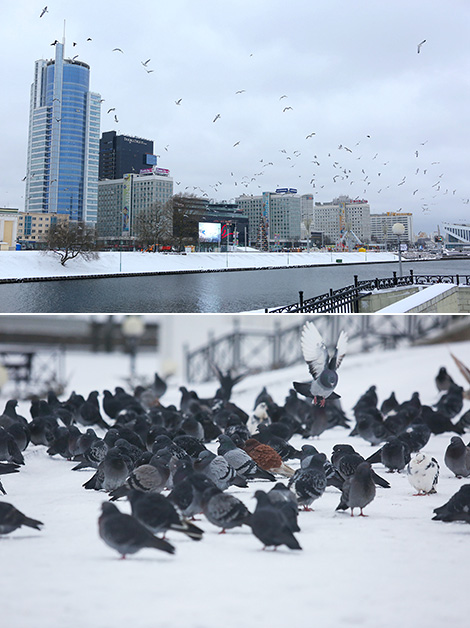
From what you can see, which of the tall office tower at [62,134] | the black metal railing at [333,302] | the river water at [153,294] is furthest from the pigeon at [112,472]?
the tall office tower at [62,134]

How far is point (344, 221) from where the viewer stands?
209 feet

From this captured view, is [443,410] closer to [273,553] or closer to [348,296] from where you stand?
[273,553]

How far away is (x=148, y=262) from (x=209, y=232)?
595 inches

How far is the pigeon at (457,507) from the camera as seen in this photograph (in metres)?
3.07

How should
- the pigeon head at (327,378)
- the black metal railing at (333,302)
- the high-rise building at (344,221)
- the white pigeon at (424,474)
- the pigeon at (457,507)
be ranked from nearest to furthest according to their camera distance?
the pigeon at (457,507)
the white pigeon at (424,474)
the pigeon head at (327,378)
the black metal railing at (333,302)
the high-rise building at (344,221)

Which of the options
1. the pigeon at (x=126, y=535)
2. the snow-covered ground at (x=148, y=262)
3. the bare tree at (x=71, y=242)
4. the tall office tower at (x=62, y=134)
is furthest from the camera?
the tall office tower at (x=62, y=134)

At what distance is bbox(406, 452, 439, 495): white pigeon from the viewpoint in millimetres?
3721

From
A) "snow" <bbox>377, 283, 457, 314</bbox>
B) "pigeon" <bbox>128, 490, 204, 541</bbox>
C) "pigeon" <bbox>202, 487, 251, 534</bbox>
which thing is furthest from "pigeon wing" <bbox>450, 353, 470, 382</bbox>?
"pigeon" <bbox>128, 490, 204, 541</bbox>

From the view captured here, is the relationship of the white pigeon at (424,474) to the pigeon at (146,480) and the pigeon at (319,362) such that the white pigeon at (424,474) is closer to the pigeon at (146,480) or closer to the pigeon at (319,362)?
the pigeon at (319,362)

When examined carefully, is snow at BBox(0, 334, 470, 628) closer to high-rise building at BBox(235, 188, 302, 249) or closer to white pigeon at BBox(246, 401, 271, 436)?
white pigeon at BBox(246, 401, 271, 436)

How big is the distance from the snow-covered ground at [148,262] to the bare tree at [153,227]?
16.7 feet

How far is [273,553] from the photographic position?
2.62 meters

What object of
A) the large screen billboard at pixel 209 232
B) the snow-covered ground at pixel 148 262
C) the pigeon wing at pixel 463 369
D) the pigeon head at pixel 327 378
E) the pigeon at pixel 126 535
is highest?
the large screen billboard at pixel 209 232

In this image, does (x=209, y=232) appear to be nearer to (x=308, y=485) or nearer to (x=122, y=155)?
(x=122, y=155)
